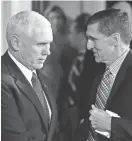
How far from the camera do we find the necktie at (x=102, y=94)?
0.96 metres

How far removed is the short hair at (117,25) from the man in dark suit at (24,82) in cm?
19

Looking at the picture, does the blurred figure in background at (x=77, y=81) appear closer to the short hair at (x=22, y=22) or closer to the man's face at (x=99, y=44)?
the man's face at (x=99, y=44)

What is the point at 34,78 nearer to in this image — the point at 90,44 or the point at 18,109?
the point at 18,109

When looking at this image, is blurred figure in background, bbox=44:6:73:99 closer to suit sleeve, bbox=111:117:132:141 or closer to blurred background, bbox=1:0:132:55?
blurred background, bbox=1:0:132:55

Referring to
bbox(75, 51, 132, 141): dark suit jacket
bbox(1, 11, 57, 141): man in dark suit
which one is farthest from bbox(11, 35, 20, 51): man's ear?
bbox(75, 51, 132, 141): dark suit jacket

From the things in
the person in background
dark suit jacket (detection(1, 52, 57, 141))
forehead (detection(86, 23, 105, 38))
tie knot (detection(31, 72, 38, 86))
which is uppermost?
the person in background

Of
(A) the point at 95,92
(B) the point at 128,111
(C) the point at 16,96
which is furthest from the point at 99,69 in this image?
(C) the point at 16,96

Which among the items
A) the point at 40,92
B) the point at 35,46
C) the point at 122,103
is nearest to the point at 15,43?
the point at 35,46

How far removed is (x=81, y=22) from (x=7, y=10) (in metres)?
0.29

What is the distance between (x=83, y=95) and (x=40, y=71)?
0.64 ft

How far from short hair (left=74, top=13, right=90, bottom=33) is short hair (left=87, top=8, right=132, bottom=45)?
0.11 meters

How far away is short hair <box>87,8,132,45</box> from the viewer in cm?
94

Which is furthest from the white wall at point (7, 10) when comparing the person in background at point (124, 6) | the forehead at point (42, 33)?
the person in background at point (124, 6)

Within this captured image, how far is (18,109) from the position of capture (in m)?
0.87
